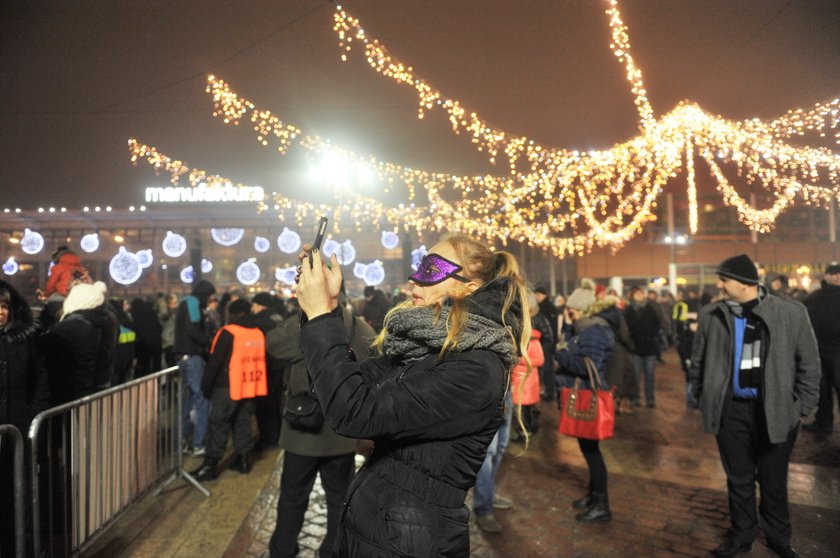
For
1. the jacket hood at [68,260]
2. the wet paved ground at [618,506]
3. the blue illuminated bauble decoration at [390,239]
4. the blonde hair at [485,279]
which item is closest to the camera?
the blonde hair at [485,279]

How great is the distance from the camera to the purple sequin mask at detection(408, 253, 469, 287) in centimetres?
199

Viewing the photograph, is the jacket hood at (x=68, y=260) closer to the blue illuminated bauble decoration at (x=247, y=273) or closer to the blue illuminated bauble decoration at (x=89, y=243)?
the blue illuminated bauble decoration at (x=247, y=273)

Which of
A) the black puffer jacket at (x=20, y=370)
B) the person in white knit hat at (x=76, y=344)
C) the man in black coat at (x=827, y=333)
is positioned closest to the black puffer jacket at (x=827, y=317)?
the man in black coat at (x=827, y=333)

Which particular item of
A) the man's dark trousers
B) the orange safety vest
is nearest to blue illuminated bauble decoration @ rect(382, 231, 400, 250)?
the orange safety vest

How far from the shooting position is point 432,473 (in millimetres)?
1739

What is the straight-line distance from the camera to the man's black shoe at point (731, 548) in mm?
3977

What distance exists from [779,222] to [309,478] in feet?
86.3

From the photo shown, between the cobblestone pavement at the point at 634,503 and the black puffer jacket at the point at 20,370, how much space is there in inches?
70.0

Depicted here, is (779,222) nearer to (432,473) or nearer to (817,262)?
(817,262)

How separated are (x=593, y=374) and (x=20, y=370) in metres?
4.33

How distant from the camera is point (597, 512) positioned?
15.4 ft

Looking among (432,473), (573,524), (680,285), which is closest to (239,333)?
(573,524)

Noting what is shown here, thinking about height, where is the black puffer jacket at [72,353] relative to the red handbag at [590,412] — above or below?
above

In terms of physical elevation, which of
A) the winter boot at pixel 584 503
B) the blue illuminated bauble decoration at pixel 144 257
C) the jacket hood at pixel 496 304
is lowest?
the winter boot at pixel 584 503
